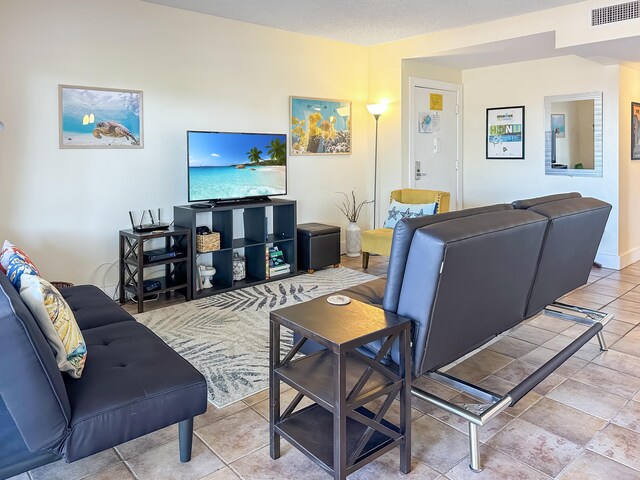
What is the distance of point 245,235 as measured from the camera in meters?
5.09

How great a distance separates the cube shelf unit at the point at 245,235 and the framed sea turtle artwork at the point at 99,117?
765mm

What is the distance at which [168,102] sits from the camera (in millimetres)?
4512

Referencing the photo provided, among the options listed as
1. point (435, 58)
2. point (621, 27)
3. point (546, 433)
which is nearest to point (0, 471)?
point (546, 433)

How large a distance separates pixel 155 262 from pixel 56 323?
227 cm

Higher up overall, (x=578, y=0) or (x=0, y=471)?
(x=578, y=0)

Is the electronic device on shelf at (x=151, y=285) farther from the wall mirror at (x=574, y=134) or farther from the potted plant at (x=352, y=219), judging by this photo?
the wall mirror at (x=574, y=134)

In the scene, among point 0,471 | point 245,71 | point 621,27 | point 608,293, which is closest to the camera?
point 0,471

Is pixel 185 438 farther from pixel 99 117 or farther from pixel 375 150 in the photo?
pixel 375 150

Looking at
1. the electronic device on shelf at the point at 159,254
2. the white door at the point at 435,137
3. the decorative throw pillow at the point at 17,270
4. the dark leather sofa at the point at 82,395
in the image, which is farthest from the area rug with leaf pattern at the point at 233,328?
the white door at the point at 435,137

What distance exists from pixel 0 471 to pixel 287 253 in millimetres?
3653

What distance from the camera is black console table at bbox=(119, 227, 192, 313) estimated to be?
399 cm

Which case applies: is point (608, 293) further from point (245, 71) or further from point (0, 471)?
point (0, 471)

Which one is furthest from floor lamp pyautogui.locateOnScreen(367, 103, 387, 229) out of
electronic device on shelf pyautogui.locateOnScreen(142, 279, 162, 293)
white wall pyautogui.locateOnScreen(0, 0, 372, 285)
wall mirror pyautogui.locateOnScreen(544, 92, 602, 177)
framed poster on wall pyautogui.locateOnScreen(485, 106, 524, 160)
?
electronic device on shelf pyautogui.locateOnScreen(142, 279, 162, 293)

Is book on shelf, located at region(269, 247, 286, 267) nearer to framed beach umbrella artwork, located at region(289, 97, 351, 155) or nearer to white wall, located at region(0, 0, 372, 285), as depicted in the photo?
white wall, located at region(0, 0, 372, 285)
